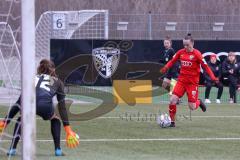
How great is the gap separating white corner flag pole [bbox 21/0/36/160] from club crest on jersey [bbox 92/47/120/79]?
21.1m

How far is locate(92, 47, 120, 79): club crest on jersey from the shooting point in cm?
2791

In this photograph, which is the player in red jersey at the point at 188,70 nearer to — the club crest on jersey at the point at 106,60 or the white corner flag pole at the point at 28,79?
the white corner flag pole at the point at 28,79

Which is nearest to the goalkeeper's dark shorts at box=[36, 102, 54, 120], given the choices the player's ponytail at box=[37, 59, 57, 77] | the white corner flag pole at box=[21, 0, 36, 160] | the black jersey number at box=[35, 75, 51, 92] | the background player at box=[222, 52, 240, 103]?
the black jersey number at box=[35, 75, 51, 92]

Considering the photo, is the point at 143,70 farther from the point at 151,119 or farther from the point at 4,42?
the point at 4,42

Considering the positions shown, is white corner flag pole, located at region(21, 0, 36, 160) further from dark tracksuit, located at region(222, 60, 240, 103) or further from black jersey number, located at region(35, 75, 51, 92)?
dark tracksuit, located at region(222, 60, 240, 103)

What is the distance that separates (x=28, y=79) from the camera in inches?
263

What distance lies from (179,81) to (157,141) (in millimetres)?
2923

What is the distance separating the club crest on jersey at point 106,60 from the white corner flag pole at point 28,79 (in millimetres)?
21062

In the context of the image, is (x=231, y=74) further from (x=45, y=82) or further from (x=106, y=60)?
(x=45, y=82)

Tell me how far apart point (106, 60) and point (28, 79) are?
842 inches

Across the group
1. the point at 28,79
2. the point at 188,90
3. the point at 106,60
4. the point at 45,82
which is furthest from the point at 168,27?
the point at 28,79

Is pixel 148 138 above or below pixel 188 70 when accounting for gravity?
below

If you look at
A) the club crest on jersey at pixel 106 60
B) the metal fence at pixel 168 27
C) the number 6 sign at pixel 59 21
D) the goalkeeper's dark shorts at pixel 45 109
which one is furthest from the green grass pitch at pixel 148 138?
the metal fence at pixel 168 27

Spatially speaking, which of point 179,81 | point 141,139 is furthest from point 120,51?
point 141,139
